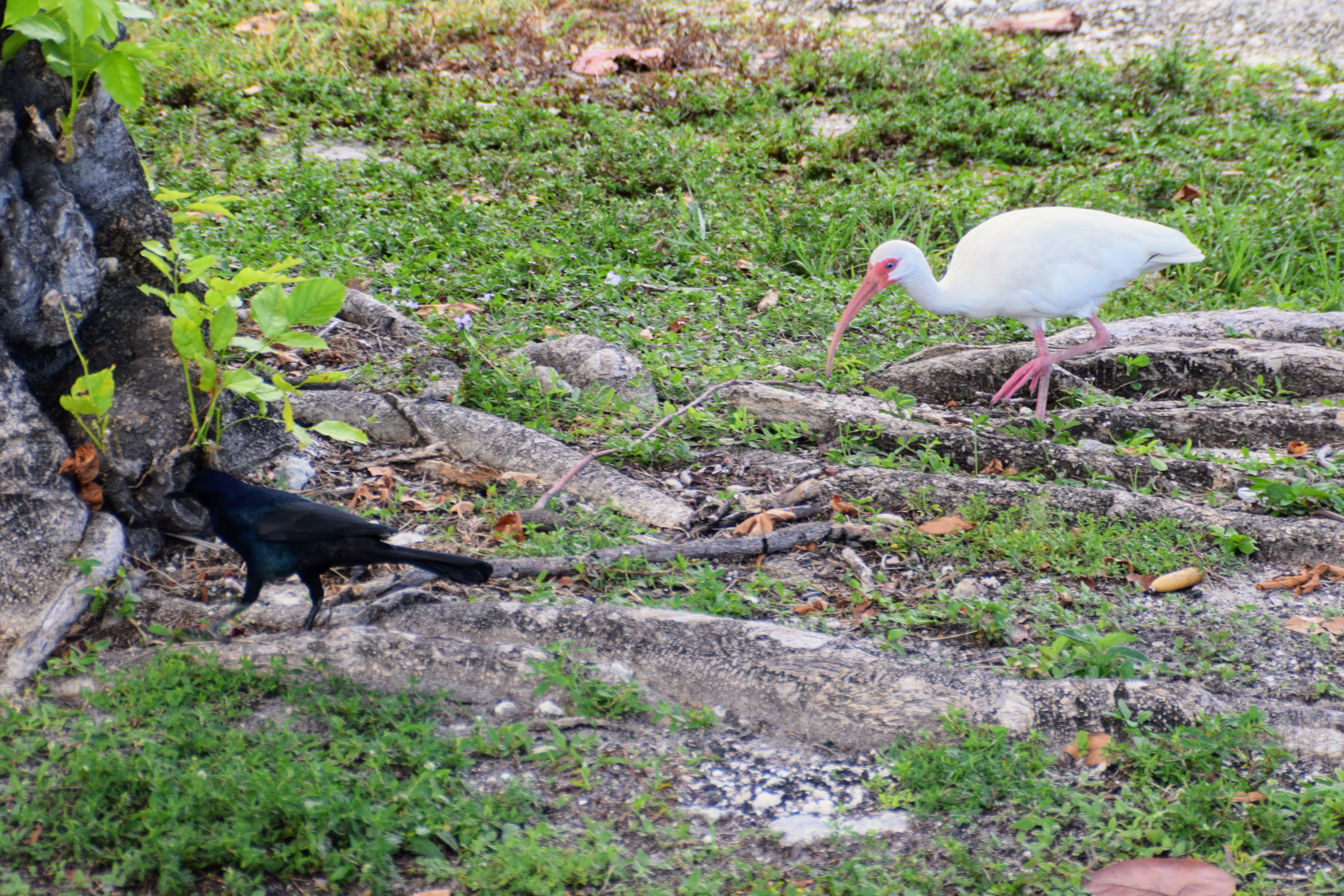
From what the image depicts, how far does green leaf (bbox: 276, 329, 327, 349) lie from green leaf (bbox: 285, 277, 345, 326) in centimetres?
4

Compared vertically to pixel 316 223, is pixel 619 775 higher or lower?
lower

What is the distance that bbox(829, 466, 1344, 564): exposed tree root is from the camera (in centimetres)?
338

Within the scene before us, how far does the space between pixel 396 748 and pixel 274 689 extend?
394mm

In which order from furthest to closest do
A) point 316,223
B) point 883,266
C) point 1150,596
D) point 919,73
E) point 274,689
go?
point 919,73 < point 316,223 < point 883,266 < point 1150,596 < point 274,689

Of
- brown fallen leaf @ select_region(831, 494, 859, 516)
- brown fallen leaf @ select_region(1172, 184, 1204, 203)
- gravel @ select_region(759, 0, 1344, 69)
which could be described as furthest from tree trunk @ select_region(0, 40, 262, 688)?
gravel @ select_region(759, 0, 1344, 69)

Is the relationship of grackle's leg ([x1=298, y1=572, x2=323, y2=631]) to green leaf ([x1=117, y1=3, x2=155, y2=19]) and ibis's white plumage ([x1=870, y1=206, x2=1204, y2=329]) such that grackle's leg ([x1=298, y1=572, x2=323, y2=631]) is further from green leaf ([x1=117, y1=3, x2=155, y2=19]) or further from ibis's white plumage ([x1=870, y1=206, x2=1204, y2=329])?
ibis's white plumage ([x1=870, y1=206, x2=1204, y2=329])

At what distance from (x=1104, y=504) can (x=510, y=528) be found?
201 cm

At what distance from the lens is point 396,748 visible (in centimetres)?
233

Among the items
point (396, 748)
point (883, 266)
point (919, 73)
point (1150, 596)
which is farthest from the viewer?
point (919, 73)

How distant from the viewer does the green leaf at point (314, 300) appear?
279 cm

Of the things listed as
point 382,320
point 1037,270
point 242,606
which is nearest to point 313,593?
point 242,606

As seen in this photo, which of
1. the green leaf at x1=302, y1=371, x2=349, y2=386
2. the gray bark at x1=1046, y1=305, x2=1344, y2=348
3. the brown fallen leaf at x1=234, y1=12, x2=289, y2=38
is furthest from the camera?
the brown fallen leaf at x1=234, y1=12, x2=289, y2=38

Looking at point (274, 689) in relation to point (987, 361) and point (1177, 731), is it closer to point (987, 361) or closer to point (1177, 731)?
point (1177, 731)

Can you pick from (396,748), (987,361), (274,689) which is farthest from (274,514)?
(987,361)
